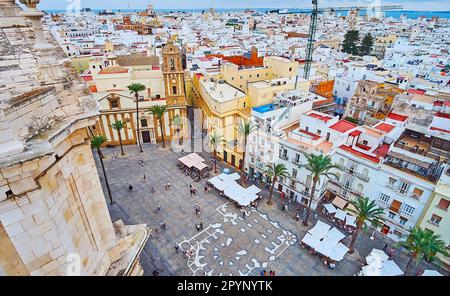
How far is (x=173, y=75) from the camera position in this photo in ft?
134

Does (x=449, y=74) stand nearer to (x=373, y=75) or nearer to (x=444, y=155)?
(x=373, y=75)

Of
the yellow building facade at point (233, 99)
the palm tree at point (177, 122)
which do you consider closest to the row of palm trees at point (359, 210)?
Result: the yellow building facade at point (233, 99)

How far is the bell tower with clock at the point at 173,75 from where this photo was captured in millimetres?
39616

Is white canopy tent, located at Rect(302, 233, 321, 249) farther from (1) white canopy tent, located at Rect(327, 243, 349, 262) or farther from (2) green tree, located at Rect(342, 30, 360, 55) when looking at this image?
(2) green tree, located at Rect(342, 30, 360, 55)

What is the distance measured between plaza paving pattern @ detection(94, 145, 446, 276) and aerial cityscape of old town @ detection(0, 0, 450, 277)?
145 millimetres

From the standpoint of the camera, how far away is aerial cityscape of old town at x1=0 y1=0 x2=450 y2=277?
5320mm

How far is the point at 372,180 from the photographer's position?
83.4ft

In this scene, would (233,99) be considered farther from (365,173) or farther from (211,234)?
(365,173)

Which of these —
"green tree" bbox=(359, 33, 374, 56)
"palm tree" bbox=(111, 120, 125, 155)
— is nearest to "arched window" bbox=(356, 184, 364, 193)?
"palm tree" bbox=(111, 120, 125, 155)

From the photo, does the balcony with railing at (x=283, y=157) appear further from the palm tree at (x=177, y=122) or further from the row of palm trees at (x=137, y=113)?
the palm tree at (x=177, y=122)

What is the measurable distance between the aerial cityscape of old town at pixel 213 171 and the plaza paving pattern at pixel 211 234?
0.15 m

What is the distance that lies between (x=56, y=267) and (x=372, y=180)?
27.0 metres

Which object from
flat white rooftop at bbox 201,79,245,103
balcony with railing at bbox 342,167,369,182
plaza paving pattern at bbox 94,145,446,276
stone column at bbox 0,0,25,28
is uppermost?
stone column at bbox 0,0,25,28

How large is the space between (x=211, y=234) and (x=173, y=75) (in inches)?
1022
